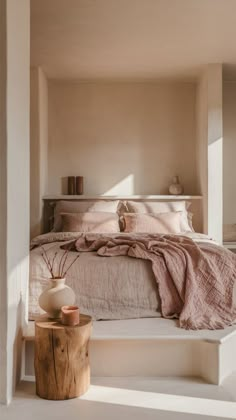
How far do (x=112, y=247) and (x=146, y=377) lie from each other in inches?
36.6

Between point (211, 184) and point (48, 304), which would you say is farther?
point (211, 184)

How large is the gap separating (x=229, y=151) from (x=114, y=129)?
144 centimetres

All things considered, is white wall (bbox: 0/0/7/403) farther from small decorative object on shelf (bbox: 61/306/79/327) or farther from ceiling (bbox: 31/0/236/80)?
ceiling (bbox: 31/0/236/80)

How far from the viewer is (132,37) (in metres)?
4.16

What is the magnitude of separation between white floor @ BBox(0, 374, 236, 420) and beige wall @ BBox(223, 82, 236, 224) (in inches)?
120

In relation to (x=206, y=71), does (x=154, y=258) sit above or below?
below

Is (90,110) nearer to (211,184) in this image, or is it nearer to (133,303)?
(211,184)

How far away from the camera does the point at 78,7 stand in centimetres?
349

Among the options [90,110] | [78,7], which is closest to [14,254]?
[78,7]

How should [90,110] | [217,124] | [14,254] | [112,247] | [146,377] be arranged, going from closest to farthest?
[14,254] < [146,377] < [112,247] < [217,124] < [90,110]

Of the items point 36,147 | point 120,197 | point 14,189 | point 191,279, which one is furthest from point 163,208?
point 14,189

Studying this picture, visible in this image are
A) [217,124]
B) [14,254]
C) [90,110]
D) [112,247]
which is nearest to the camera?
[14,254]

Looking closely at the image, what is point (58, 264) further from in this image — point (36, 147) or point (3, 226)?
point (36, 147)

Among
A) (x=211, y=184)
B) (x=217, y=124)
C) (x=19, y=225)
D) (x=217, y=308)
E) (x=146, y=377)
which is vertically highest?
(x=217, y=124)
